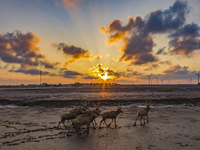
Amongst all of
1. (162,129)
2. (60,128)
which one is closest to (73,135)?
(60,128)

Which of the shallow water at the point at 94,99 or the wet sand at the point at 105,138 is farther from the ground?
the wet sand at the point at 105,138

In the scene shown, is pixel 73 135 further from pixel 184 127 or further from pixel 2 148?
pixel 184 127

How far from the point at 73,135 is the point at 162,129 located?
740 centimetres

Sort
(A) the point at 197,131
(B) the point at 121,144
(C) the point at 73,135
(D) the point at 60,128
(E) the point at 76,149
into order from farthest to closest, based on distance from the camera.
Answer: (D) the point at 60,128 < (A) the point at 197,131 < (C) the point at 73,135 < (B) the point at 121,144 < (E) the point at 76,149

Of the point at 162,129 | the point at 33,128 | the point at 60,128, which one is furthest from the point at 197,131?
the point at 33,128

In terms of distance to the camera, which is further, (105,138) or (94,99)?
(94,99)

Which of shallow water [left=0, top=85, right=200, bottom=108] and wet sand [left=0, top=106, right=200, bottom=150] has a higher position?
wet sand [left=0, top=106, right=200, bottom=150]

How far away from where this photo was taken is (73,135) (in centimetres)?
1002

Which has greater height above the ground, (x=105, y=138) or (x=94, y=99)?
(x=105, y=138)

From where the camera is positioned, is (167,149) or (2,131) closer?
(167,149)

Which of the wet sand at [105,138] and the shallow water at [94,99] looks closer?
the wet sand at [105,138]

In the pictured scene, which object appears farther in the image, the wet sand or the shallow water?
the shallow water

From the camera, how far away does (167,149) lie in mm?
7918

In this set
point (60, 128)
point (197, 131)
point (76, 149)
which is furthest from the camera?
point (60, 128)
